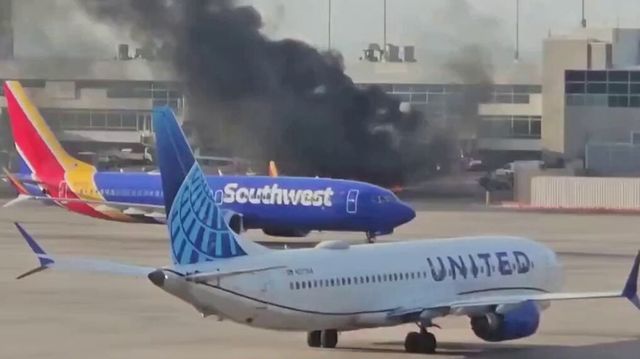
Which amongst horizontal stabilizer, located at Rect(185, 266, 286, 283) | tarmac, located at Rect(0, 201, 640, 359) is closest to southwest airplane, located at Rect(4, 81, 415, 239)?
tarmac, located at Rect(0, 201, 640, 359)

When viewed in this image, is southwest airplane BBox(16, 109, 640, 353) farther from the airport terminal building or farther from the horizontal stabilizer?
the airport terminal building

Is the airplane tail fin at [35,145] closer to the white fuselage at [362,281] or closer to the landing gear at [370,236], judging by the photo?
the landing gear at [370,236]

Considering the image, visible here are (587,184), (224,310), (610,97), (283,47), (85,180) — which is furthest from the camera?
(610,97)

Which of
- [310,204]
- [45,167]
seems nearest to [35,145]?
[45,167]

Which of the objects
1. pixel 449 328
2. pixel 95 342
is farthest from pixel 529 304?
pixel 95 342

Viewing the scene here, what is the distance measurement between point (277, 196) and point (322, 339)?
3344cm

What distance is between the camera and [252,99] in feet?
387

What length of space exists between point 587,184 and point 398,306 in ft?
239

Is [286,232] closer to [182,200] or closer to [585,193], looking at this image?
[182,200]

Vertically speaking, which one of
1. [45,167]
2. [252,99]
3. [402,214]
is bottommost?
[402,214]

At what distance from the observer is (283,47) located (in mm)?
124125

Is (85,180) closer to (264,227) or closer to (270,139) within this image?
(264,227)

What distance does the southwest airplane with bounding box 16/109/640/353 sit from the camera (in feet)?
121

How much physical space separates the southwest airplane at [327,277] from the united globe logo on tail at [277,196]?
3022cm
